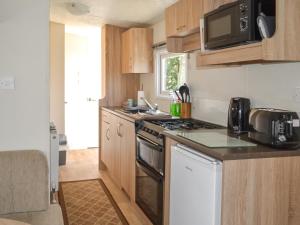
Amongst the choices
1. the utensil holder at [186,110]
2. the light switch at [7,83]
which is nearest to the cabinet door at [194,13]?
the utensil holder at [186,110]

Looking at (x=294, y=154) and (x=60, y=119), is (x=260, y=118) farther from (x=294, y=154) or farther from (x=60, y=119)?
(x=60, y=119)

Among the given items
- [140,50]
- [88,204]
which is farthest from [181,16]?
[88,204]

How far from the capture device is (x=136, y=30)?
4434 millimetres

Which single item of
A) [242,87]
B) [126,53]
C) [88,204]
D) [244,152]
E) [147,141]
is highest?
[126,53]

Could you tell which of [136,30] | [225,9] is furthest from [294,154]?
[136,30]

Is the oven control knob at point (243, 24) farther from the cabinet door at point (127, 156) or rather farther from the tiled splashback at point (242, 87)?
the cabinet door at point (127, 156)

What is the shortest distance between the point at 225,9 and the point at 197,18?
0.60 metres

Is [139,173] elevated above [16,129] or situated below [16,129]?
below

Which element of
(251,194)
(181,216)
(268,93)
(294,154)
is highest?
(268,93)

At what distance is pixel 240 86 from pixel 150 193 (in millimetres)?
1191

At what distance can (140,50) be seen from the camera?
4.44m

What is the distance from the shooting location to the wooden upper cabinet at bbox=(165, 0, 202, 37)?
268 cm

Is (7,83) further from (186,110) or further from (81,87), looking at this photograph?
(81,87)

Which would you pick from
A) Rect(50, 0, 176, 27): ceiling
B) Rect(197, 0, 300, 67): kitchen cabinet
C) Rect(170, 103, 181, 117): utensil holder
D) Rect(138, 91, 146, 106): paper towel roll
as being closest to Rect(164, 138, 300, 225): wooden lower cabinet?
Rect(197, 0, 300, 67): kitchen cabinet
